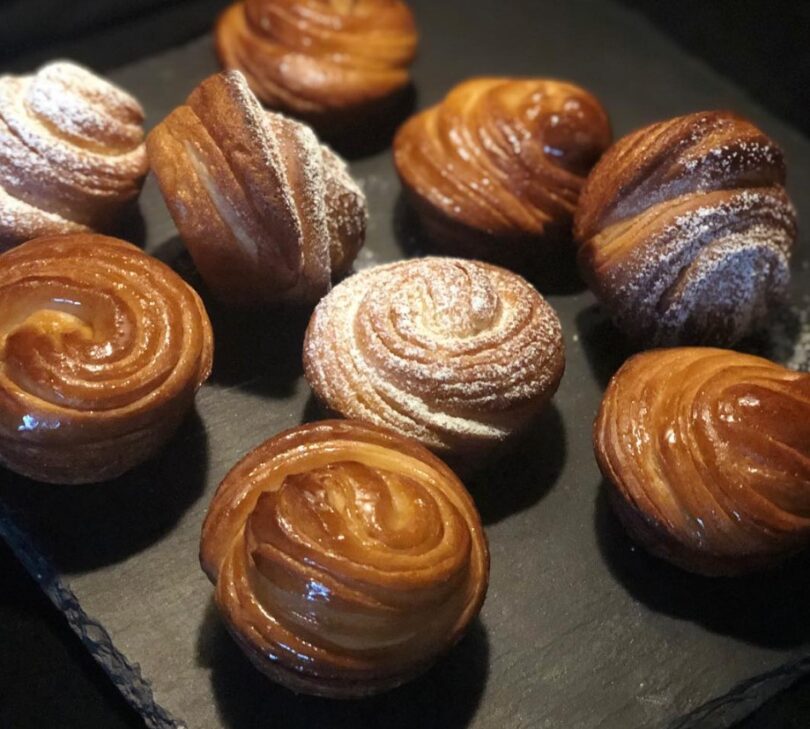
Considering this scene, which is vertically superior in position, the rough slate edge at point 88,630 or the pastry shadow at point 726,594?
the pastry shadow at point 726,594

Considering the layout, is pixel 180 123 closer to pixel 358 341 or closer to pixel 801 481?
pixel 358 341

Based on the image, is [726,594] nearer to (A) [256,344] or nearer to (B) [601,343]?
(B) [601,343]

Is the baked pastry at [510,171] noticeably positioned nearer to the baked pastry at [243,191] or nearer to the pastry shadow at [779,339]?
the baked pastry at [243,191]

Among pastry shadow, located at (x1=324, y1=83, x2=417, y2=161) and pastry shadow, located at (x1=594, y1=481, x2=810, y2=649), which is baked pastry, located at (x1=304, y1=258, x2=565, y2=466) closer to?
pastry shadow, located at (x1=594, y1=481, x2=810, y2=649)

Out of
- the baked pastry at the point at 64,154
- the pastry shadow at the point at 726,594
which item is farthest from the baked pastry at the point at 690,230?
the baked pastry at the point at 64,154

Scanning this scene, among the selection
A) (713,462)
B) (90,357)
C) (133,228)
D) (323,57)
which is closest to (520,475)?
(713,462)
